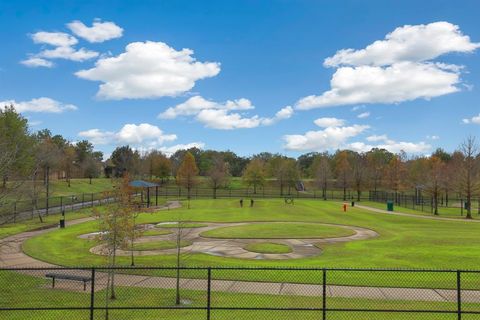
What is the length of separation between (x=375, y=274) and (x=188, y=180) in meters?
68.4

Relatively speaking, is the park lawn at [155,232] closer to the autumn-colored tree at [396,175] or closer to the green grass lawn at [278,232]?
the green grass lawn at [278,232]

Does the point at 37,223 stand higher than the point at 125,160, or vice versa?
the point at 125,160

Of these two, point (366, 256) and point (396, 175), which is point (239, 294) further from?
point (396, 175)

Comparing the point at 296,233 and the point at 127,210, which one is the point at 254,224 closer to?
the point at 296,233

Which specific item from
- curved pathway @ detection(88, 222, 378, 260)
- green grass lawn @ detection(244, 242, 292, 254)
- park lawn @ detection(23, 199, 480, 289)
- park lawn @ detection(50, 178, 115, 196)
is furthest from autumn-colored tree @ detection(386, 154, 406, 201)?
green grass lawn @ detection(244, 242, 292, 254)

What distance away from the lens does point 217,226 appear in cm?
3875

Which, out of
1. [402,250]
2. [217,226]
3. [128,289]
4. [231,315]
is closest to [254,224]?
[217,226]

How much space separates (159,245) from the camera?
2898 cm

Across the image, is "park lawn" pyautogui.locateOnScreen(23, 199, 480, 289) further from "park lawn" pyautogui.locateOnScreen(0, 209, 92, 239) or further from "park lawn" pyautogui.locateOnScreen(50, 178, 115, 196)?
"park lawn" pyautogui.locateOnScreen(50, 178, 115, 196)

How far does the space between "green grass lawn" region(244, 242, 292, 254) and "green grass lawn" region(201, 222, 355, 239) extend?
10.1 ft

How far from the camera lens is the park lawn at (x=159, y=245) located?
91.4ft

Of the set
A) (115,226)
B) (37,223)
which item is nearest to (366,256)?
(115,226)

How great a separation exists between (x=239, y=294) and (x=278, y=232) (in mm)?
18006

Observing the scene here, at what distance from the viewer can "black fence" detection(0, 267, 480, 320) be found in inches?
560
